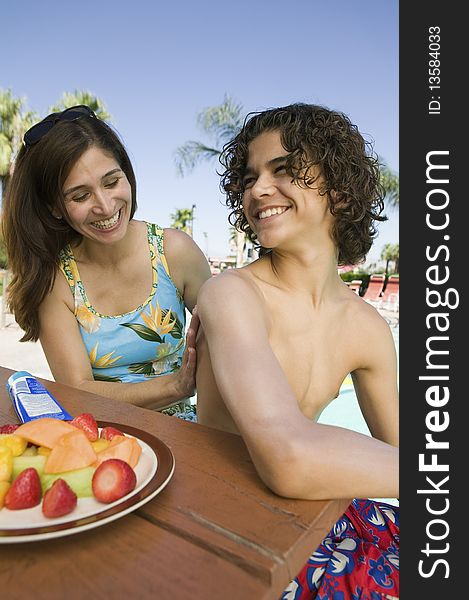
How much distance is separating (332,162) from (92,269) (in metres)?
1.17

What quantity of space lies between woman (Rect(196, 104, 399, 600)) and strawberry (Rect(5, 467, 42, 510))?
1.26ft

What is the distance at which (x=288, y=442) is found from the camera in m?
0.92

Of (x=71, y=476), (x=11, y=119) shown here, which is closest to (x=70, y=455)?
(x=71, y=476)

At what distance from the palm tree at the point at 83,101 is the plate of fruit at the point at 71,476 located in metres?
20.3

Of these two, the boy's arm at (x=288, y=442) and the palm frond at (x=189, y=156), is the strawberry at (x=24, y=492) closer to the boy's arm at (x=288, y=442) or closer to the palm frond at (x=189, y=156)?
the boy's arm at (x=288, y=442)

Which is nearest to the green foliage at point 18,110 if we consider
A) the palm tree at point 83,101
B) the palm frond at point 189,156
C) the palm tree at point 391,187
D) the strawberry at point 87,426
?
the palm tree at point 83,101

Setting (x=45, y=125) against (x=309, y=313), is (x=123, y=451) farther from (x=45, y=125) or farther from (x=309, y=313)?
(x=45, y=125)

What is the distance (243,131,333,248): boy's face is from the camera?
140cm

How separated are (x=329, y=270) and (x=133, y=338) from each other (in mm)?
967

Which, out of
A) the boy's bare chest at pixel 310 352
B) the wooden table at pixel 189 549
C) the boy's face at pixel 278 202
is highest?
the boy's face at pixel 278 202

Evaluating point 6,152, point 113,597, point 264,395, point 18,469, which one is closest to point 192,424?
point 264,395

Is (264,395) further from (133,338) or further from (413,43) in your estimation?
(133,338)

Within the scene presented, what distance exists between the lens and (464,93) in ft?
3.61

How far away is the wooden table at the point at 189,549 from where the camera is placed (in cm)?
69
